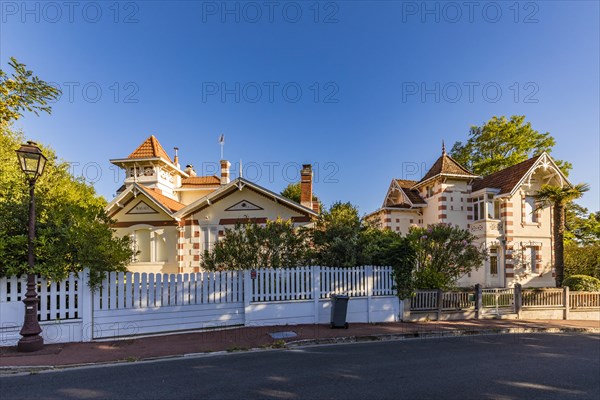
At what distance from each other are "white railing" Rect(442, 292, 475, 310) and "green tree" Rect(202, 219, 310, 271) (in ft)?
17.5

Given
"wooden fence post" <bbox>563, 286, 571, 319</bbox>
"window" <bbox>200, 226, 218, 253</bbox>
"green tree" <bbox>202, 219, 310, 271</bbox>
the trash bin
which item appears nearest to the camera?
the trash bin

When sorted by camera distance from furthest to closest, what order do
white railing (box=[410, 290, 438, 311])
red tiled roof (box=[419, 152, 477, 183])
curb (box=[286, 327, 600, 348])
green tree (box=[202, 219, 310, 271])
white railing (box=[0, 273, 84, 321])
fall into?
red tiled roof (box=[419, 152, 477, 183])
white railing (box=[410, 290, 438, 311])
green tree (box=[202, 219, 310, 271])
curb (box=[286, 327, 600, 348])
white railing (box=[0, 273, 84, 321])

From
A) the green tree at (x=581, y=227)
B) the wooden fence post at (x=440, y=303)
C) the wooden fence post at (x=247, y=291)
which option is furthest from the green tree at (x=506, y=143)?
the wooden fence post at (x=247, y=291)

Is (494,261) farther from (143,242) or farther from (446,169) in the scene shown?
(143,242)

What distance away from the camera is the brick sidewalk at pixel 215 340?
7230 mm

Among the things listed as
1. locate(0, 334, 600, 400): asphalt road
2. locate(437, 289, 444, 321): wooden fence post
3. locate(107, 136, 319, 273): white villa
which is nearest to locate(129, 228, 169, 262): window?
locate(107, 136, 319, 273): white villa

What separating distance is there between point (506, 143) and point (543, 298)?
1889 cm

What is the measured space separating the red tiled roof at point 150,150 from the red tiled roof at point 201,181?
14.7 ft

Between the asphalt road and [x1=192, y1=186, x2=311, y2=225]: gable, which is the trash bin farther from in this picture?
[x1=192, y1=186, x2=311, y2=225]: gable

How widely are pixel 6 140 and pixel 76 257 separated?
1477 centimetres

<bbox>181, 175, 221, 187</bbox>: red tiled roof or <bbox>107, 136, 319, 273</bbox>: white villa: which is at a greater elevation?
<bbox>181, 175, 221, 187</bbox>: red tiled roof

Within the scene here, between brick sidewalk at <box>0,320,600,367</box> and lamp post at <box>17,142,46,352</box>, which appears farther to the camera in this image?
lamp post at <box>17,142,46,352</box>

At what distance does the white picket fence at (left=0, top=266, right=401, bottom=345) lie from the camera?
8.39 meters

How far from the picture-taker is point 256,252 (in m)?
11.9
